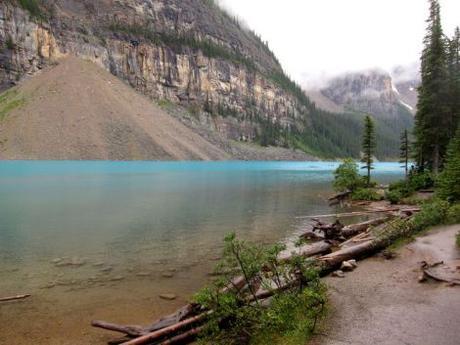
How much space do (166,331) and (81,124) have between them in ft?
514

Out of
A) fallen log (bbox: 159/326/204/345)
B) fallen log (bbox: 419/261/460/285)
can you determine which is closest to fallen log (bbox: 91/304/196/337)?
fallen log (bbox: 159/326/204/345)

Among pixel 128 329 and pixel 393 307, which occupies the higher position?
pixel 393 307

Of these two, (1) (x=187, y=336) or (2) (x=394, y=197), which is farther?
(2) (x=394, y=197)

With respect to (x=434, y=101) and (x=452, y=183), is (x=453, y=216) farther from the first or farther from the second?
(x=434, y=101)

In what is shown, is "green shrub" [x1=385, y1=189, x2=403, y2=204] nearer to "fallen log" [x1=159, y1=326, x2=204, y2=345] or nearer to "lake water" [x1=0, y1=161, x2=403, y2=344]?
"lake water" [x1=0, y1=161, x2=403, y2=344]

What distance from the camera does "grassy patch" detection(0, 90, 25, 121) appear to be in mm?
159500

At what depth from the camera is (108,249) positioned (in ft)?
82.8

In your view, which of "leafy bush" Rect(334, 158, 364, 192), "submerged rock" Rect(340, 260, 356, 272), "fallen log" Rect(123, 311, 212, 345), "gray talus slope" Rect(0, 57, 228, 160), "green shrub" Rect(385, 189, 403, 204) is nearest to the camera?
"fallen log" Rect(123, 311, 212, 345)

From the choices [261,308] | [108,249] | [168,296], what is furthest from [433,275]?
[108,249]

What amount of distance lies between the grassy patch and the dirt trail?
557 ft

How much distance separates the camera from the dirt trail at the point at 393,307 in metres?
9.66

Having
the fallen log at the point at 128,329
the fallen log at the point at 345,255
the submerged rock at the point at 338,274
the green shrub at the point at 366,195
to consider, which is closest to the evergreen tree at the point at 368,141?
the green shrub at the point at 366,195

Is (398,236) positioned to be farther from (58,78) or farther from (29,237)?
(58,78)

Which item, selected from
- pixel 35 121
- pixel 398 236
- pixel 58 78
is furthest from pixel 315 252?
pixel 58 78
